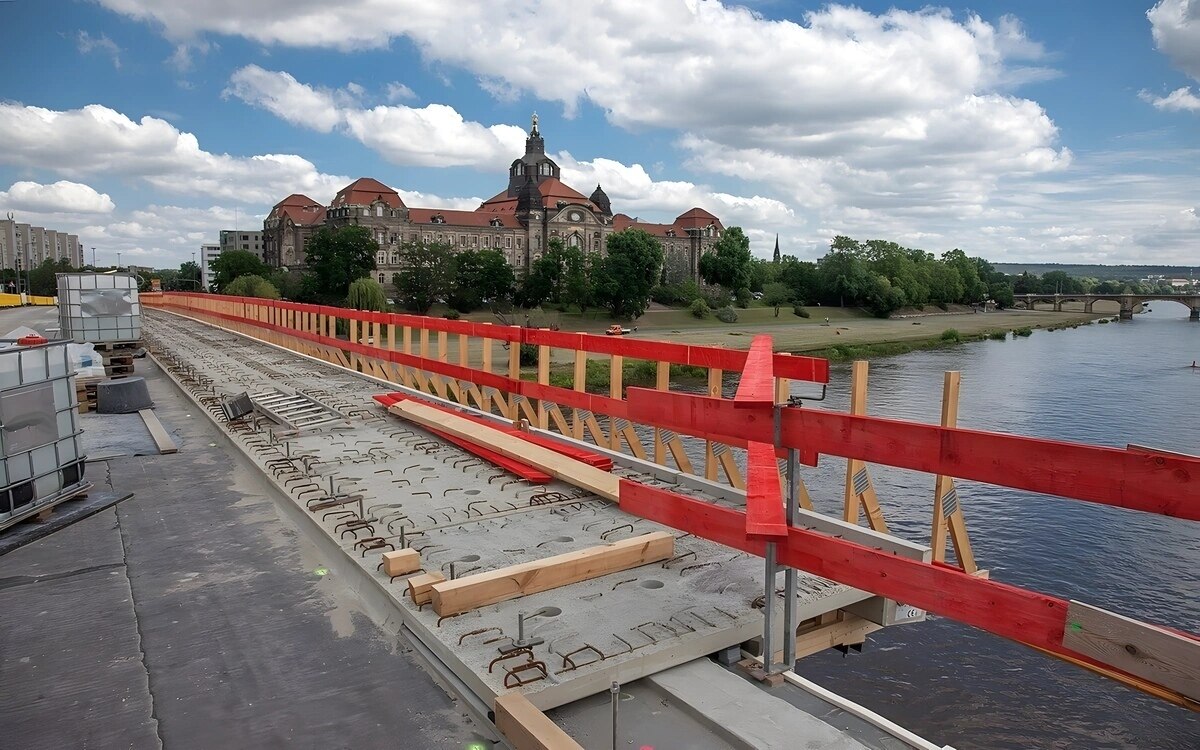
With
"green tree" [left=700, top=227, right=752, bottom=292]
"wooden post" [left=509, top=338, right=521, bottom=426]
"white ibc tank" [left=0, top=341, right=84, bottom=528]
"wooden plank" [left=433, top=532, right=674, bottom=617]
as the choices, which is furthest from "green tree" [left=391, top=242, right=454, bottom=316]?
"wooden plank" [left=433, top=532, right=674, bottom=617]

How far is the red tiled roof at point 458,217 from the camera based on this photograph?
378 ft

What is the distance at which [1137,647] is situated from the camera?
3.31m

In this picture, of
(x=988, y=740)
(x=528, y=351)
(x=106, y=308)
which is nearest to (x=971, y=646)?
(x=988, y=740)

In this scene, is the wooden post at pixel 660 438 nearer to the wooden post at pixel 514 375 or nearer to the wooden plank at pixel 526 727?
the wooden post at pixel 514 375

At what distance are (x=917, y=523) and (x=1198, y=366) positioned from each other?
4561 cm

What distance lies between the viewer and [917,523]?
1758 cm

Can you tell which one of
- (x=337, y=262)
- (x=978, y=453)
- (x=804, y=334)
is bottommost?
(x=804, y=334)

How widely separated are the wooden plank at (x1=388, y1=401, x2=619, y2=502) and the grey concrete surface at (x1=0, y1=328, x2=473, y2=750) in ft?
8.10

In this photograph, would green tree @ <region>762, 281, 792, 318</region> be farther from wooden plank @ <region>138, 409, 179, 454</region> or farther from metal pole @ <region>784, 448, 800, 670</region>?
metal pole @ <region>784, 448, 800, 670</region>

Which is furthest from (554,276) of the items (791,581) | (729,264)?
(791,581)

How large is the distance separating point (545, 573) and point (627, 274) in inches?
3030

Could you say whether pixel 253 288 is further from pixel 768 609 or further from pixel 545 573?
pixel 768 609

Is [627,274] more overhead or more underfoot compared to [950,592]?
more overhead

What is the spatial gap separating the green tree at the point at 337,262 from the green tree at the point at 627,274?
2563 cm
